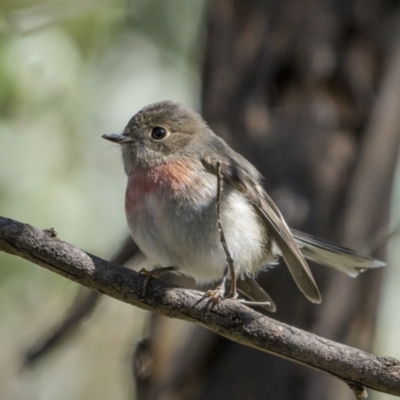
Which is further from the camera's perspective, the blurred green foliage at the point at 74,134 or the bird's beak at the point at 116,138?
the blurred green foliage at the point at 74,134

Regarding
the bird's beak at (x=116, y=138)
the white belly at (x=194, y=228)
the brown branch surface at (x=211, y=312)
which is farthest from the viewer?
the bird's beak at (x=116, y=138)

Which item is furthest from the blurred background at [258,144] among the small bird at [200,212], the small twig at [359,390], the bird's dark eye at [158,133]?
the small twig at [359,390]

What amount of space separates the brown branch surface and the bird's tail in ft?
5.02

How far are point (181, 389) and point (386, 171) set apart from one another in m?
2.28

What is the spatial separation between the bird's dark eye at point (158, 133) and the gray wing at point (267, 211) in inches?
15.9

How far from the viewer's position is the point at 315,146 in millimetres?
5141

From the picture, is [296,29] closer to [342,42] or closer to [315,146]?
[342,42]

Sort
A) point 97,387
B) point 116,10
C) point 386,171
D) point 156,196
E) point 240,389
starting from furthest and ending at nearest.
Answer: point 97,387, point 116,10, point 386,171, point 240,389, point 156,196

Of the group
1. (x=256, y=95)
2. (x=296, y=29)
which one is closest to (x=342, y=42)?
(x=296, y=29)

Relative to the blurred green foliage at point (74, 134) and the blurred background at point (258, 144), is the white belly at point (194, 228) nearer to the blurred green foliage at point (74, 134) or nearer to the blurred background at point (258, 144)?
the blurred background at point (258, 144)

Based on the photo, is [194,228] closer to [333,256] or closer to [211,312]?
[211,312]

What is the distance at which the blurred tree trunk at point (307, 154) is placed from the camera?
4.98 meters

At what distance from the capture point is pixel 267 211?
4.35 m

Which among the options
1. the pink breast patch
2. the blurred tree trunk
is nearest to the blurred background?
the blurred tree trunk
